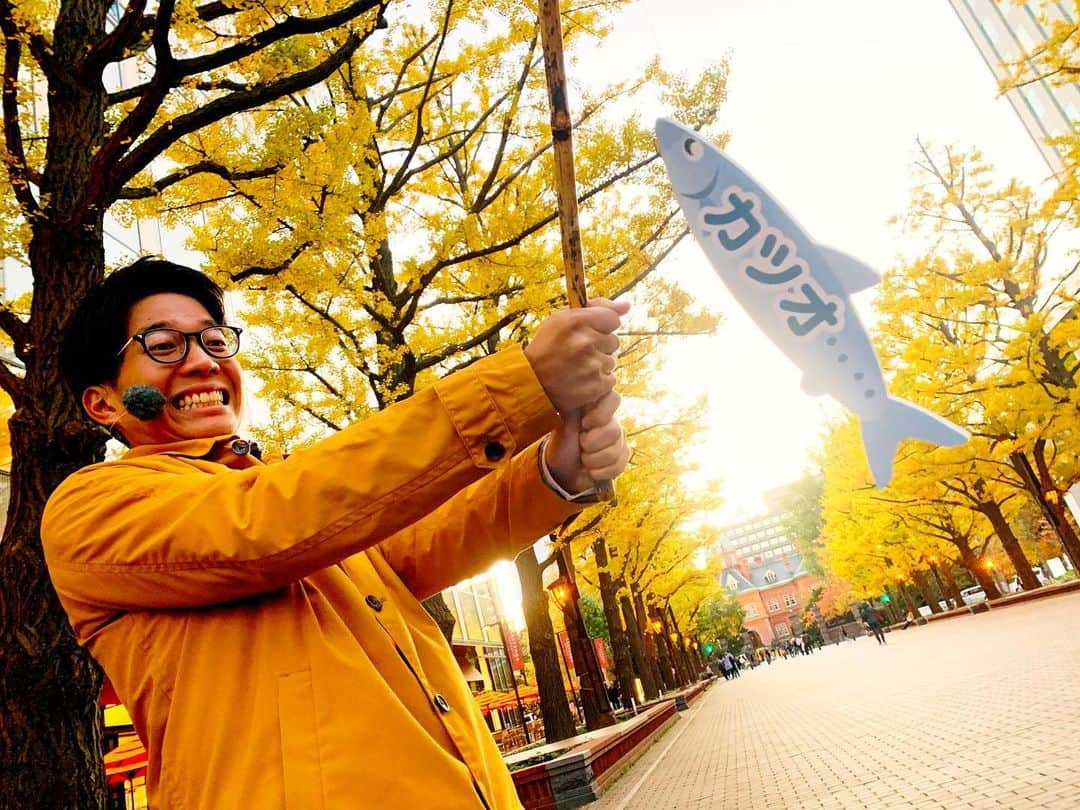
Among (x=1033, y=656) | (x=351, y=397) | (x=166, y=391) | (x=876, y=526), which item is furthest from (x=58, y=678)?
(x=876, y=526)

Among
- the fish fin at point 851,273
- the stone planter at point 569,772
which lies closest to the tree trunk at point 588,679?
the stone planter at point 569,772

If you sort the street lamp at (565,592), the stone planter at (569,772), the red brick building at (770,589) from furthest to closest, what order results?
the red brick building at (770,589), the street lamp at (565,592), the stone planter at (569,772)

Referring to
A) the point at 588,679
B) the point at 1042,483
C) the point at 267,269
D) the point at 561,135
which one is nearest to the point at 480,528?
the point at 561,135

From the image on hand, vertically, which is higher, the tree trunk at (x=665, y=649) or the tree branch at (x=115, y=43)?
the tree branch at (x=115, y=43)

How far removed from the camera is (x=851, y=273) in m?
2.13

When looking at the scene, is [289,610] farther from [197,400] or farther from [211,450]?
[197,400]

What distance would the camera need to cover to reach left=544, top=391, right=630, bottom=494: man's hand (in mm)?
1225

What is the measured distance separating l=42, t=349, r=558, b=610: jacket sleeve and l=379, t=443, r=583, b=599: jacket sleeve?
369 mm

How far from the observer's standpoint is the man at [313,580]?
105cm

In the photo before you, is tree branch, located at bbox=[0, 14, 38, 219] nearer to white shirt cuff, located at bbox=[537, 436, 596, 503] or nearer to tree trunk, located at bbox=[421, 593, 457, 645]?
white shirt cuff, located at bbox=[537, 436, 596, 503]

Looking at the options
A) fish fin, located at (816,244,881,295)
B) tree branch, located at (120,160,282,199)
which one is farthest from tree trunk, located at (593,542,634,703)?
fish fin, located at (816,244,881,295)

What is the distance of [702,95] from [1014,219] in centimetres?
933

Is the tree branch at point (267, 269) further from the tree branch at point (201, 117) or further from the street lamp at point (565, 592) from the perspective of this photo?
the street lamp at point (565, 592)

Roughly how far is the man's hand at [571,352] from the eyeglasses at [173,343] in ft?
2.82
